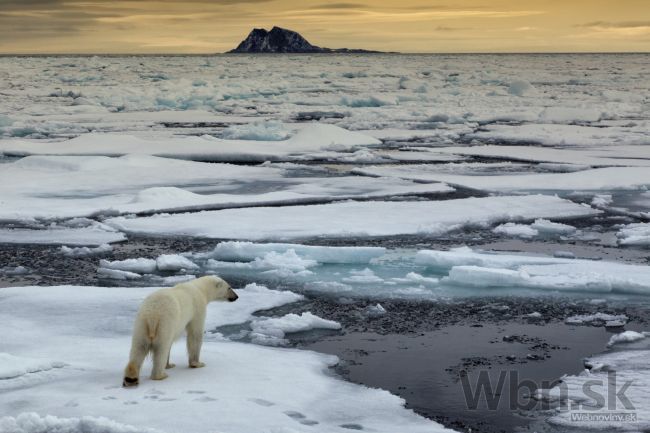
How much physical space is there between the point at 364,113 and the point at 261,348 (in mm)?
22393

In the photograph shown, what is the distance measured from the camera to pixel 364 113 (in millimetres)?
27344

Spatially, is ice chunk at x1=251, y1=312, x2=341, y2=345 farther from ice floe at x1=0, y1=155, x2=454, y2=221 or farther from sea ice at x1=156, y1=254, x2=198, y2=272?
ice floe at x1=0, y1=155, x2=454, y2=221

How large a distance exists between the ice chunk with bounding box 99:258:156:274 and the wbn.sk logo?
11.4 feet

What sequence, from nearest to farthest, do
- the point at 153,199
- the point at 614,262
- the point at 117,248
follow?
the point at 614,262, the point at 117,248, the point at 153,199

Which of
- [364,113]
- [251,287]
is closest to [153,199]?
[251,287]

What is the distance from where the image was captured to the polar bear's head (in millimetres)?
4934

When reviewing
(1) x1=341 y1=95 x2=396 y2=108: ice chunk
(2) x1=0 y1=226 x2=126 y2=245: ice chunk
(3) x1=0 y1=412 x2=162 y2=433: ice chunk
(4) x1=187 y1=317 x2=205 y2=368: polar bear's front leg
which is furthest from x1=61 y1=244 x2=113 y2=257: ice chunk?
(1) x1=341 y1=95 x2=396 y2=108: ice chunk

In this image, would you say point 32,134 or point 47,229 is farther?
point 32,134

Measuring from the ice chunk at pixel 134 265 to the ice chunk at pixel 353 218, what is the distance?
1.36 metres

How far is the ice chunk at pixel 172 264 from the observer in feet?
24.9

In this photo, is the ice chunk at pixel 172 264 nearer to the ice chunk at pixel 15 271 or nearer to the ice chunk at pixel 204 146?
the ice chunk at pixel 15 271

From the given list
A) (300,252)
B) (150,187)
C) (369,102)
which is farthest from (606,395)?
(369,102)

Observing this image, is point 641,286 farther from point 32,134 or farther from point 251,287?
point 32,134

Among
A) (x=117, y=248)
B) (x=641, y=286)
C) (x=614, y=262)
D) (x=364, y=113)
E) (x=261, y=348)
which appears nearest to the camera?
(x=261, y=348)
